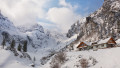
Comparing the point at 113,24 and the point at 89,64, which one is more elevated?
the point at 113,24

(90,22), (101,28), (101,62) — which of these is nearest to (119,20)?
(101,28)

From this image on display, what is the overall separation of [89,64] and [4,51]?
57.9 metres

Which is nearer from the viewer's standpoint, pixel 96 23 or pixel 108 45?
pixel 108 45

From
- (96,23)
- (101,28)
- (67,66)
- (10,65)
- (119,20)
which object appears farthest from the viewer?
(96,23)

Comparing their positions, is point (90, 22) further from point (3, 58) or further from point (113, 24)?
point (3, 58)

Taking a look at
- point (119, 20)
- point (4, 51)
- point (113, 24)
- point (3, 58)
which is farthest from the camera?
point (113, 24)

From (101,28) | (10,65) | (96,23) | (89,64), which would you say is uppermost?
(96,23)

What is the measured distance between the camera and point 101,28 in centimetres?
16512

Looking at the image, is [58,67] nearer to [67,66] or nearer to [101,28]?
[67,66]

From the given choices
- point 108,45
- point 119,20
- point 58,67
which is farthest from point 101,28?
point 58,67

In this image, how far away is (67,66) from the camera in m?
29.3

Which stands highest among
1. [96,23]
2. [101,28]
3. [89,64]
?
[96,23]

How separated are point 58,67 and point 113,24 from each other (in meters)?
137

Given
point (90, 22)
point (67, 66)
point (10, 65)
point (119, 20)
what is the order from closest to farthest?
1. point (67, 66)
2. point (10, 65)
3. point (119, 20)
4. point (90, 22)
